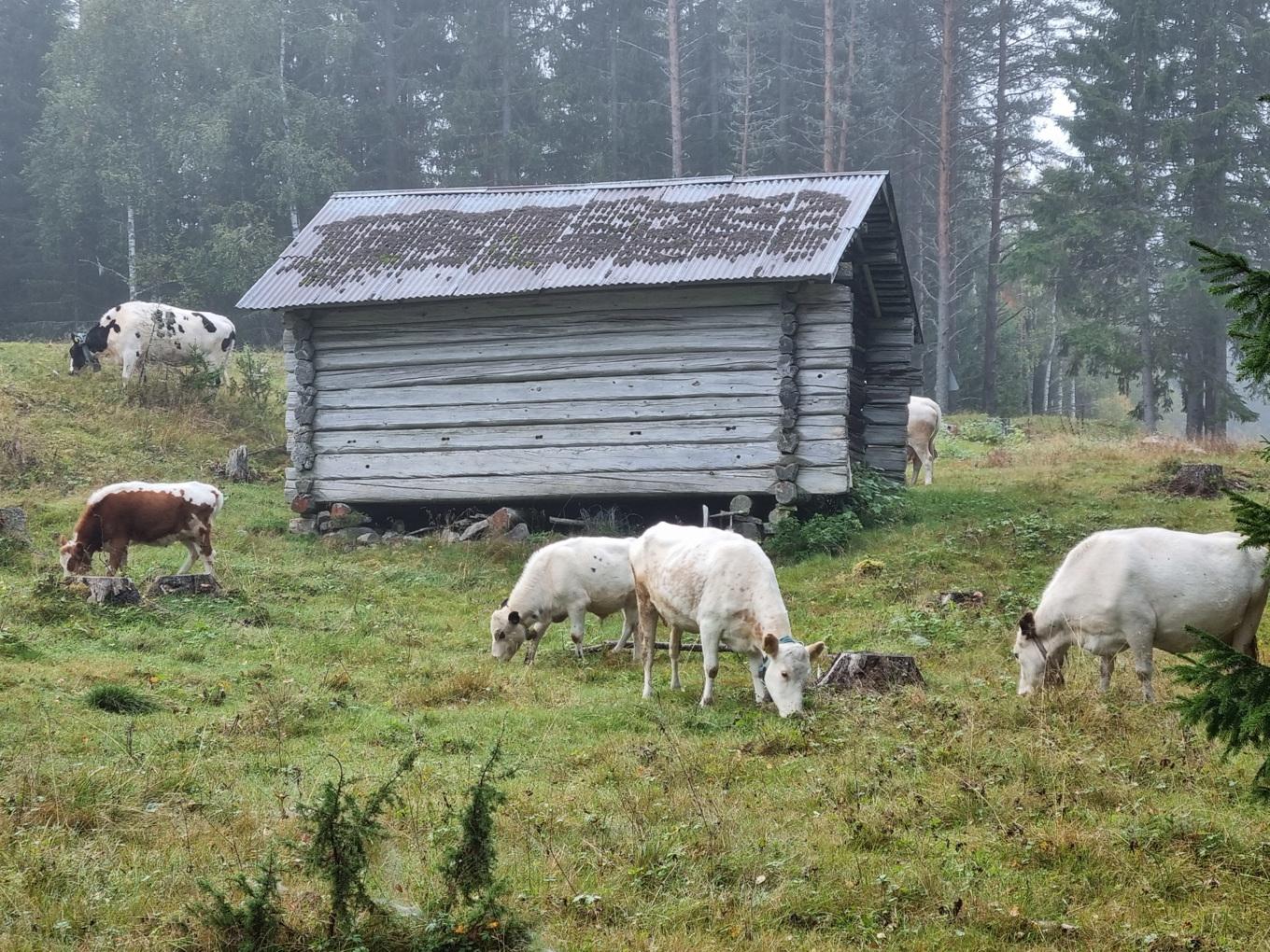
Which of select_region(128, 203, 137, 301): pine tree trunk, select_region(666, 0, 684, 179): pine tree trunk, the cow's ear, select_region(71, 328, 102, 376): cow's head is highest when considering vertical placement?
select_region(666, 0, 684, 179): pine tree trunk

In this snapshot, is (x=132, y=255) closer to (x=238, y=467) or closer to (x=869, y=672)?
(x=238, y=467)

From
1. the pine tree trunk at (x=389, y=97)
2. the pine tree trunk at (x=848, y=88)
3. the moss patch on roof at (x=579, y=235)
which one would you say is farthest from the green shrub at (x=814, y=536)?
the pine tree trunk at (x=389, y=97)

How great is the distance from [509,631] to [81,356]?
56.1ft

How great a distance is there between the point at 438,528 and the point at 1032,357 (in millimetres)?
45774

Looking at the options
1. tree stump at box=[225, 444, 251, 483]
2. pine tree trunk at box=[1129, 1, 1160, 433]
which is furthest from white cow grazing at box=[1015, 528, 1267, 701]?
pine tree trunk at box=[1129, 1, 1160, 433]

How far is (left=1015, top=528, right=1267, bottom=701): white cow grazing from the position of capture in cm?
893

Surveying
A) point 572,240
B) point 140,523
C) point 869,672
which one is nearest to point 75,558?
point 140,523

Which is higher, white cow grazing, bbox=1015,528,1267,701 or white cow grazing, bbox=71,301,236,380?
white cow grazing, bbox=71,301,236,380

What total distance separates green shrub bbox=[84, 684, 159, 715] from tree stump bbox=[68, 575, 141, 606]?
3287 millimetres

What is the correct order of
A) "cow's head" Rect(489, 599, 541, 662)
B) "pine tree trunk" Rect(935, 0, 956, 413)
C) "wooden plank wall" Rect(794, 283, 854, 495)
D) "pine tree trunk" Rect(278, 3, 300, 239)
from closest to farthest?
"cow's head" Rect(489, 599, 541, 662), "wooden plank wall" Rect(794, 283, 854, 495), "pine tree trunk" Rect(935, 0, 956, 413), "pine tree trunk" Rect(278, 3, 300, 239)

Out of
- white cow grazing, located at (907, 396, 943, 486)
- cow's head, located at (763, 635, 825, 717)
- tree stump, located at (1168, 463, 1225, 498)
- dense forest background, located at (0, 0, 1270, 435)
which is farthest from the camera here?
dense forest background, located at (0, 0, 1270, 435)

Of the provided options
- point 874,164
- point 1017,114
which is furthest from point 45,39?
point 1017,114

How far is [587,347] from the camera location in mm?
18750

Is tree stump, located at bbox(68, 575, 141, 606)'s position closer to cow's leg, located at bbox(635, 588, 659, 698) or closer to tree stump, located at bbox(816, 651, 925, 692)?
cow's leg, located at bbox(635, 588, 659, 698)
